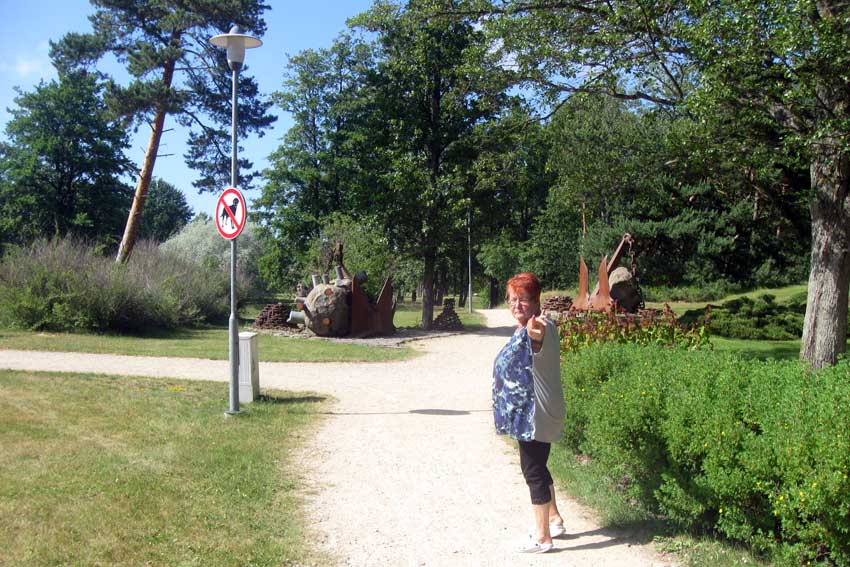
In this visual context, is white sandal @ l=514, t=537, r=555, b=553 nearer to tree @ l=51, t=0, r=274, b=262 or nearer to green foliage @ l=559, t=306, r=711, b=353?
green foliage @ l=559, t=306, r=711, b=353

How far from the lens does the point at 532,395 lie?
4.39 m

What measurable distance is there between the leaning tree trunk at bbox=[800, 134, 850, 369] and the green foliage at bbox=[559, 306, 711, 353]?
5.15 ft

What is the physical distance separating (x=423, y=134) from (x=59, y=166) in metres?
29.9

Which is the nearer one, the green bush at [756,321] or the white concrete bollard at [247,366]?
the white concrete bollard at [247,366]

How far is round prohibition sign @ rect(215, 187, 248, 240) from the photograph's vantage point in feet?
27.5

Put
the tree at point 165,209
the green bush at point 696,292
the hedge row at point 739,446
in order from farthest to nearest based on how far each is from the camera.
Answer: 1. the tree at point 165,209
2. the green bush at point 696,292
3. the hedge row at point 739,446

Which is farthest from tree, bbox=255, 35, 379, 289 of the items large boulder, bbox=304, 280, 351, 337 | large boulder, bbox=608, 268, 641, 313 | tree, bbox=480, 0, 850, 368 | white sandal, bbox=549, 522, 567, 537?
white sandal, bbox=549, 522, 567, 537

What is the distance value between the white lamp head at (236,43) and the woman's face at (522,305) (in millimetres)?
5658

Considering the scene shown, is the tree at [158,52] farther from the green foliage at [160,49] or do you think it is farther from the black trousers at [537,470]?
the black trousers at [537,470]

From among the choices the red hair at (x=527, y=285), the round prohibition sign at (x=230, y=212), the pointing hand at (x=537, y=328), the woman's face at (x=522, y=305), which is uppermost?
the round prohibition sign at (x=230, y=212)

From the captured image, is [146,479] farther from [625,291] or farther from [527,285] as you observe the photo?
[625,291]

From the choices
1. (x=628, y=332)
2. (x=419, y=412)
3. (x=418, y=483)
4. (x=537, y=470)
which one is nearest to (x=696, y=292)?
(x=628, y=332)

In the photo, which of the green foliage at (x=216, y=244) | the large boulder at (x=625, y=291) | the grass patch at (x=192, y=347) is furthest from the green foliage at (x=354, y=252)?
the green foliage at (x=216, y=244)

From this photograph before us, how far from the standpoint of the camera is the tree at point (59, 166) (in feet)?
135
